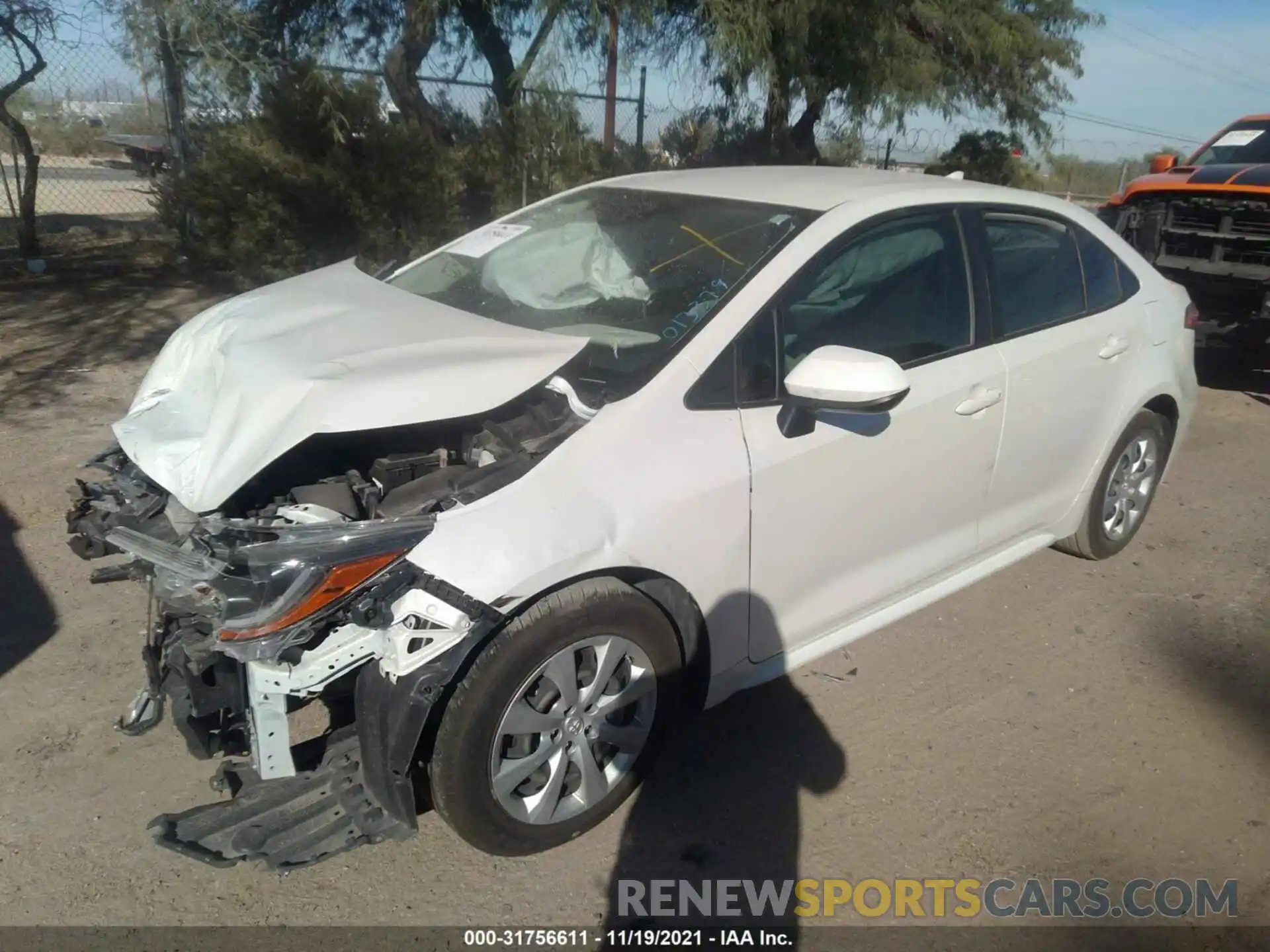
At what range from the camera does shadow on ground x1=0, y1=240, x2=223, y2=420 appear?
6914 millimetres

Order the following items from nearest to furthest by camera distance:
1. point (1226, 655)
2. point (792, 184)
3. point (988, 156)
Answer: point (792, 184), point (1226, 655), point (988, 156)

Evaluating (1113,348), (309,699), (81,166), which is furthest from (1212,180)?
(81,166)

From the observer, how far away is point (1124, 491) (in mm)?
4824

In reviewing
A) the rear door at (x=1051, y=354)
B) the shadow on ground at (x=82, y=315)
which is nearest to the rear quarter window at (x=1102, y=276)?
the rear door at (x=1051, y=354)

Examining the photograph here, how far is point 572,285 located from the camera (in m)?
3.80

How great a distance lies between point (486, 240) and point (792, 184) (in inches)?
49.6

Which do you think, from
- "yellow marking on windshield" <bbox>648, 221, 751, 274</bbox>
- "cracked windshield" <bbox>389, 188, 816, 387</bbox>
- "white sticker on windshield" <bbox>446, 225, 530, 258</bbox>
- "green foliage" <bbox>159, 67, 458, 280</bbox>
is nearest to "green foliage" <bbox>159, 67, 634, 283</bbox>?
"green foliage" <bbox>159, 67, 458, 280</bbox>

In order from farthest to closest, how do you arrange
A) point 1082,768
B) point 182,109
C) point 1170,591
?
1. point 182,109
2. point 1170,591
3. point 1082,768

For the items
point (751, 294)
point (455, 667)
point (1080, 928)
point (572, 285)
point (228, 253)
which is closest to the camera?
point (455, 667)

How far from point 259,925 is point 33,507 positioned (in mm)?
3124

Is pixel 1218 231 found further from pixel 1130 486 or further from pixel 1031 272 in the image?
pixel 1031 272

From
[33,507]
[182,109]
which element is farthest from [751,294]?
[182,109]

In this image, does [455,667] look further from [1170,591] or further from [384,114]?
[384,114]

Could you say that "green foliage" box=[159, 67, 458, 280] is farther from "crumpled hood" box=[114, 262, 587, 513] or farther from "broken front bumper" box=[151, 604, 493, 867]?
"broken front bumper" box=[151, 604, 493, 867]
